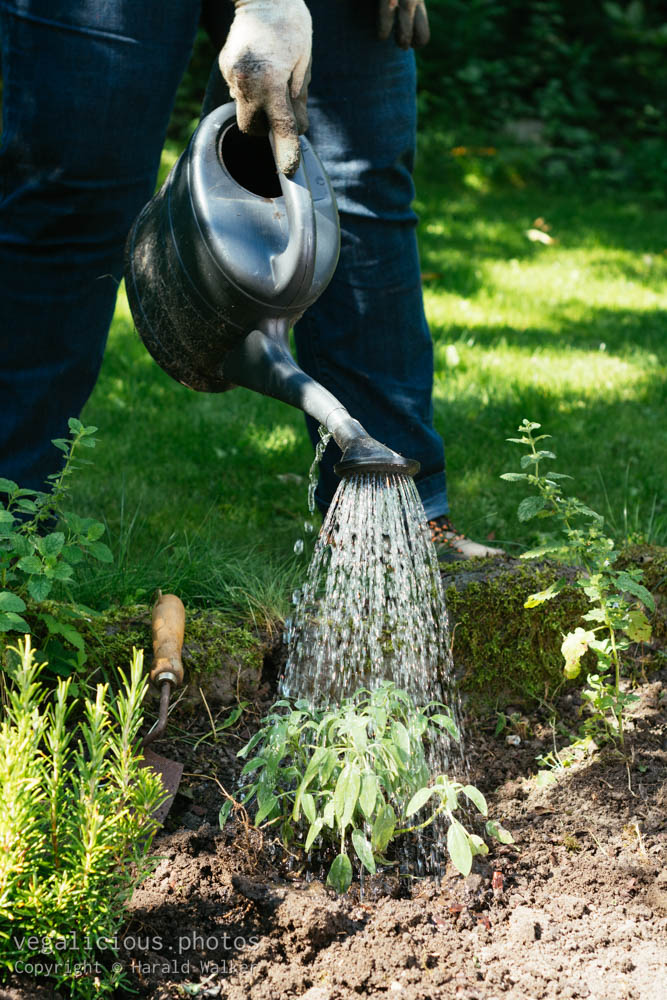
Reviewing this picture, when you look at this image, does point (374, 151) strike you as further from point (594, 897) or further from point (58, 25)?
point (594, 897)

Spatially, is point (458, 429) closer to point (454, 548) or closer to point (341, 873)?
point (454, 548)

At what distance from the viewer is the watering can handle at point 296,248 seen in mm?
1820

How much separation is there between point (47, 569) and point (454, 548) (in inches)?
40.8

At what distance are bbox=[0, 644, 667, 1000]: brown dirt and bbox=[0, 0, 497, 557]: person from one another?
78 centimetres

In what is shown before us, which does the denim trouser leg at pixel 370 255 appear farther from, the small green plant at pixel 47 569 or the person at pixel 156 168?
the small green plant at pixel 47 569

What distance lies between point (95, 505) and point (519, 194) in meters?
4.60

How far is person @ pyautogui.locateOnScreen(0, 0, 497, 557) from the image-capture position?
2064 mm

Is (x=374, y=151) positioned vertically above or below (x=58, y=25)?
below

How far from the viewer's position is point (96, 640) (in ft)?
6.67

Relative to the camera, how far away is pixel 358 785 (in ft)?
5.29

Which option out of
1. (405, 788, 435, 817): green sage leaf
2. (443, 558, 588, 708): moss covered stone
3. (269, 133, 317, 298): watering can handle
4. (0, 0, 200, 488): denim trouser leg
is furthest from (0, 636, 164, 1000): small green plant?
(0, 0, 200, 488): denim trouser leg

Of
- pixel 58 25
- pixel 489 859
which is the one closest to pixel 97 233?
pixel 58 25

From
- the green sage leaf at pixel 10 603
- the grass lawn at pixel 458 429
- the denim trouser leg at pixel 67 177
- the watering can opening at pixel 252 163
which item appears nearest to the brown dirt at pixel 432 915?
the green sage leaf at pixel 10 603

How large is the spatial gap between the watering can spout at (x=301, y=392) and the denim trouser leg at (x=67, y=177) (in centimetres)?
49
